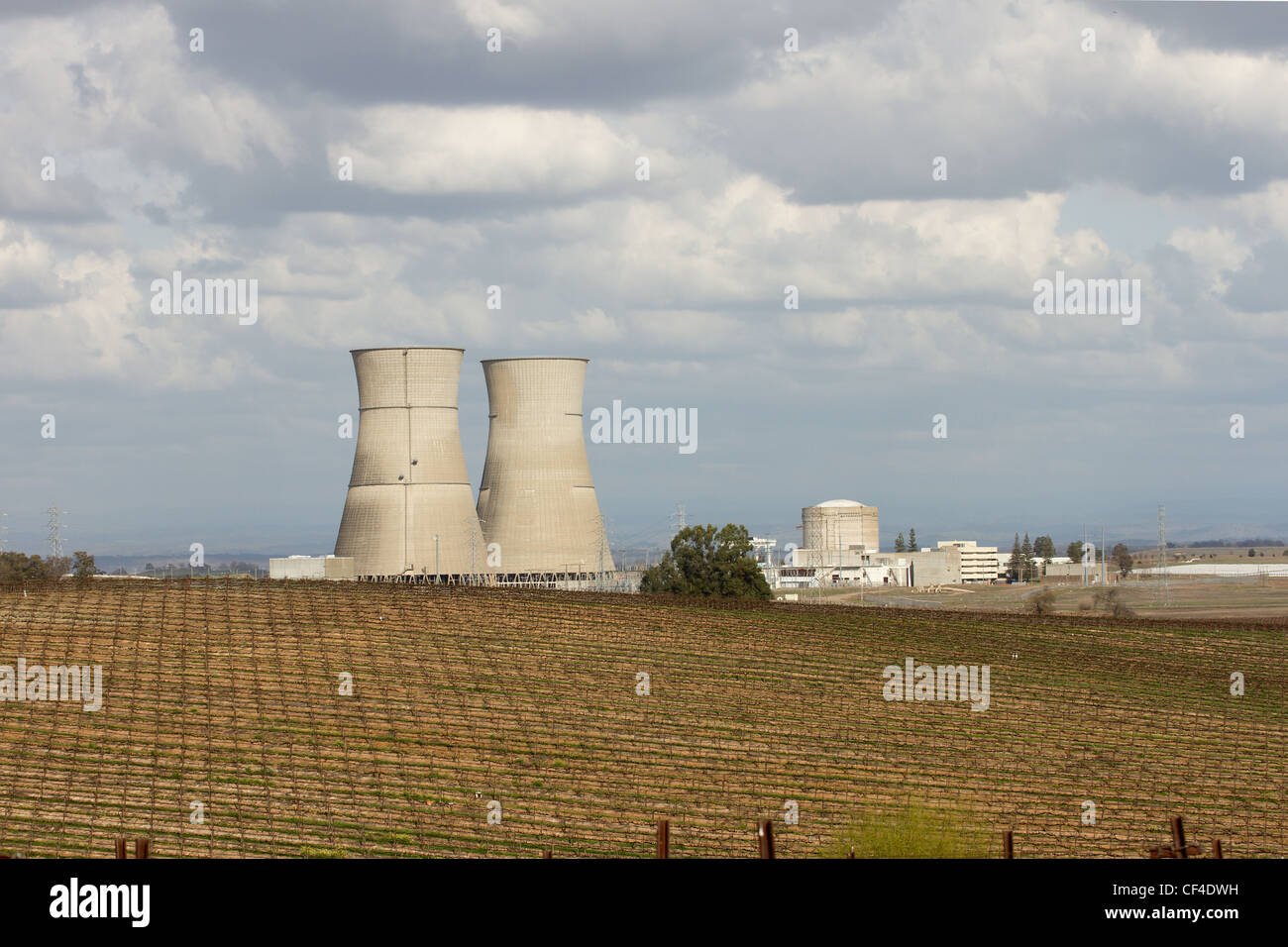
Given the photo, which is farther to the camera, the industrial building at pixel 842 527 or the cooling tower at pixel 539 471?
the industrial building at pixel 842 527

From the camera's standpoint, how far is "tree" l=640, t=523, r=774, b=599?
4712cm

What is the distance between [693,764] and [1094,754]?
6.02m

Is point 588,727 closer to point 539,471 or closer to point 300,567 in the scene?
point 539,471

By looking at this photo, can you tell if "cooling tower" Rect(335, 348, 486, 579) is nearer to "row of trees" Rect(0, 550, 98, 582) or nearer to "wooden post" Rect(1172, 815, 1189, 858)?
"row of trees" Rect(0, 550, 98, 582)

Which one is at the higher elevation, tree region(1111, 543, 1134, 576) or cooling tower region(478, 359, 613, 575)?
cooling tower region(478, 359, 613, 575)

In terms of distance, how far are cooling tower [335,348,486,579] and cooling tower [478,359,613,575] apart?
1.14 m

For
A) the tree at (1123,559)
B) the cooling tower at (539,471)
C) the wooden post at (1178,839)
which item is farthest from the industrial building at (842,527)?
the wooden post at (1178,839)

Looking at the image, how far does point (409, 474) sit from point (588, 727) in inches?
1048

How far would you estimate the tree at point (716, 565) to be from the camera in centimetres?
4712

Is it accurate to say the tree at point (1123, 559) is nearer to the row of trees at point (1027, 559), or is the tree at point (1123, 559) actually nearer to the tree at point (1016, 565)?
the row of trees at point (1027, 559)

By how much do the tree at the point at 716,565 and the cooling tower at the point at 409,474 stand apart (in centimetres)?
728

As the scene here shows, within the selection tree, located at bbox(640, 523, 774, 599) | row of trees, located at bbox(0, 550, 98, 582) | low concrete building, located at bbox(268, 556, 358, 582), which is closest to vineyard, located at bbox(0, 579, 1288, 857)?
tree, located at bbox(640, 523, 774, 599)

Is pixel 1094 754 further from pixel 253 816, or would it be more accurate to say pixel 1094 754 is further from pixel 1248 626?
pixel 1248 626
